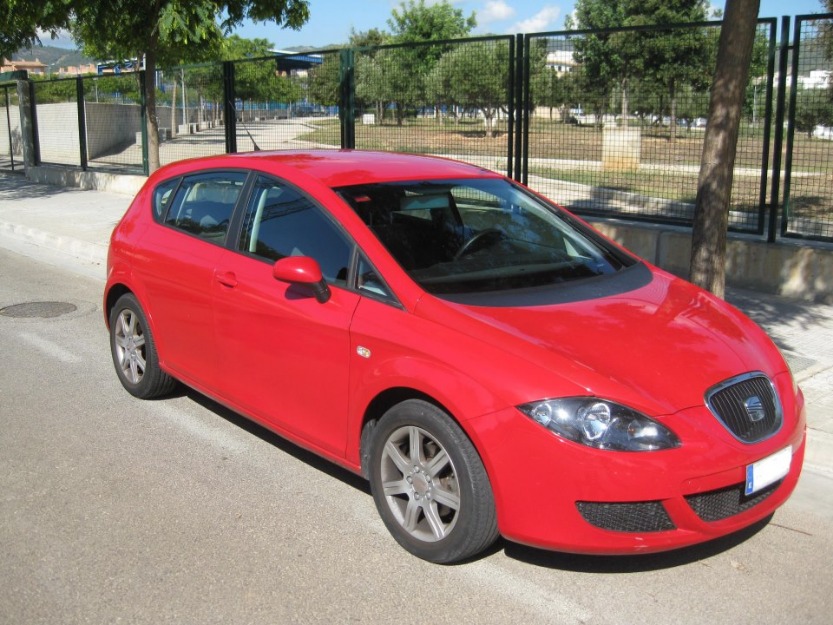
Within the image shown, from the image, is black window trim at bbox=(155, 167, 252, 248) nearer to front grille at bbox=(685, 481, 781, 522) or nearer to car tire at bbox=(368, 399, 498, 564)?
car tire at bbox=(368, 399, 498, 564)

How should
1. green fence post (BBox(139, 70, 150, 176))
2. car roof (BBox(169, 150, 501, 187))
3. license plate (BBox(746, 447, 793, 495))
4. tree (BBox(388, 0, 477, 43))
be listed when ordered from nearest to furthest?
license plate (BBox(746, 447, 793, 495)) → car roof (BBox(169, 150, 501, 187)) → green fence post (BBox(139, 70, 150, 176)) → tree (BBox(388, 0, 477, 43))

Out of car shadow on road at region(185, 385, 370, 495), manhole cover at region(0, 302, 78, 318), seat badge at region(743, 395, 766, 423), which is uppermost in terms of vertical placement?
seat badge at region(743, 395, 766, 423)

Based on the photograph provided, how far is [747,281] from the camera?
8602 mm

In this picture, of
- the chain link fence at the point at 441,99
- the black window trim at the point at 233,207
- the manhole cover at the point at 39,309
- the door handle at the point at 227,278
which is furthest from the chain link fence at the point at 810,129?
the manhole cover at the point at 39,309

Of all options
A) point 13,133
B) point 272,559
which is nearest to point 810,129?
point 272,559

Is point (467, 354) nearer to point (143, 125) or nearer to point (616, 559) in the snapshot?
point (616, 559)

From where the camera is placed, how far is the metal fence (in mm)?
8344

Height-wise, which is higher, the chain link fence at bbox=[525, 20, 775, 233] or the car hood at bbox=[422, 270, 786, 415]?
the chain link fence at bbox=[525, 20, 775, 233]

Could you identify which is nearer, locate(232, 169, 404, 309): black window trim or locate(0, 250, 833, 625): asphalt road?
locate(0, 250, 833, 625): asphalt road

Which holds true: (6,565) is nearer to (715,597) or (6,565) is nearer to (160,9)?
(715,597)

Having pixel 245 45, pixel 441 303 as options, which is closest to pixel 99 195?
pixel 441 303

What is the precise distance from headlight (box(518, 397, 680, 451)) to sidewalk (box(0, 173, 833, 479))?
2.07 m

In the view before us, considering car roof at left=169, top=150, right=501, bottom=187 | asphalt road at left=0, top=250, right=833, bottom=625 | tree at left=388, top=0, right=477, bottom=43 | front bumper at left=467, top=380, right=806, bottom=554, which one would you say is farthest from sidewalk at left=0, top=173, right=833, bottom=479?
tree at left=388, top=0, right=477, bottom=43

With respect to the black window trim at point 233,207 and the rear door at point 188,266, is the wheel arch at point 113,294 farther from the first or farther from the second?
the black window trim at point 233,207
